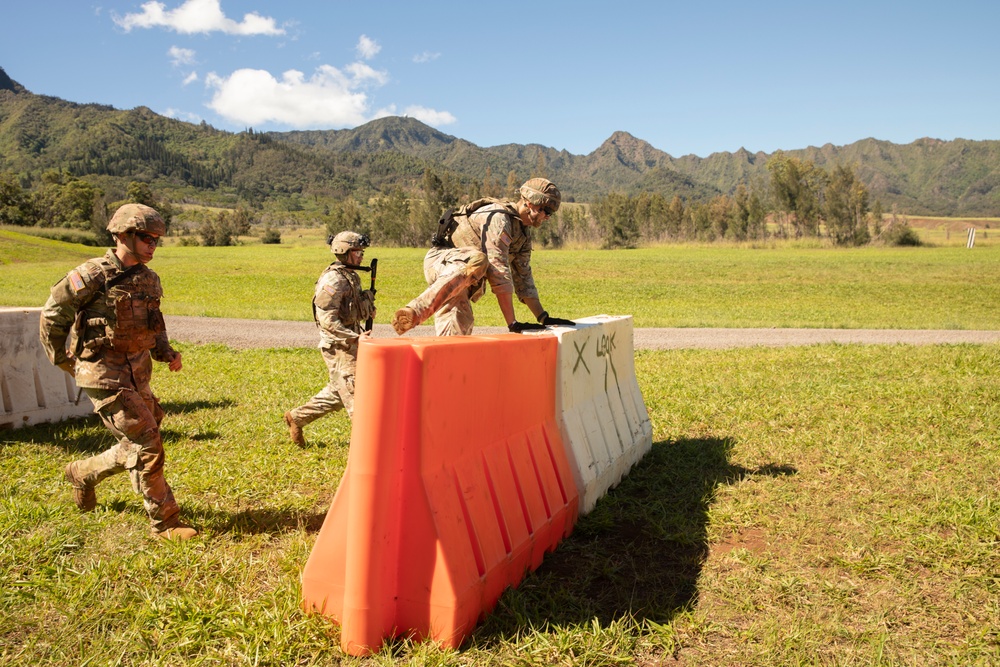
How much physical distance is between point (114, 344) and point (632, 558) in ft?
10.6

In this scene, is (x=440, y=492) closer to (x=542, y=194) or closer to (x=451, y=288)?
(x=451, y=288)

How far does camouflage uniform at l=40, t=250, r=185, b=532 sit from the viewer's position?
4531 millimetres

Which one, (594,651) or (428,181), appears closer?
(594,651)

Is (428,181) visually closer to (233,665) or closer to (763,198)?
(763,198)

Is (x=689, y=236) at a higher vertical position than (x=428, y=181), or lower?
lower

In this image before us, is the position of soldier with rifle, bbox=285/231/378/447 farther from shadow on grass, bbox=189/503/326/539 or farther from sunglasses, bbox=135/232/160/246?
sunglasses, bbox=135/232/160/246

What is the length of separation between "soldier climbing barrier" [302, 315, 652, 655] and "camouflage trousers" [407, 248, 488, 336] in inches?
39.5

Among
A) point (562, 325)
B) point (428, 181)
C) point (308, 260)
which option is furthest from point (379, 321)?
point (428, 181)

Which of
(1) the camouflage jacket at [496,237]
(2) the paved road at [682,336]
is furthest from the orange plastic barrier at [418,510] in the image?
(2) the paved road at [682,336]

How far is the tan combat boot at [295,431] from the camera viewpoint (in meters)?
6.63

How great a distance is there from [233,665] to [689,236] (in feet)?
323

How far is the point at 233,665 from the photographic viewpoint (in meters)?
3.11

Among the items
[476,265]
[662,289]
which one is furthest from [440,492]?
[662,289]

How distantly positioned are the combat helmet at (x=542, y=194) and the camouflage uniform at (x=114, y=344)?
2.77 m
